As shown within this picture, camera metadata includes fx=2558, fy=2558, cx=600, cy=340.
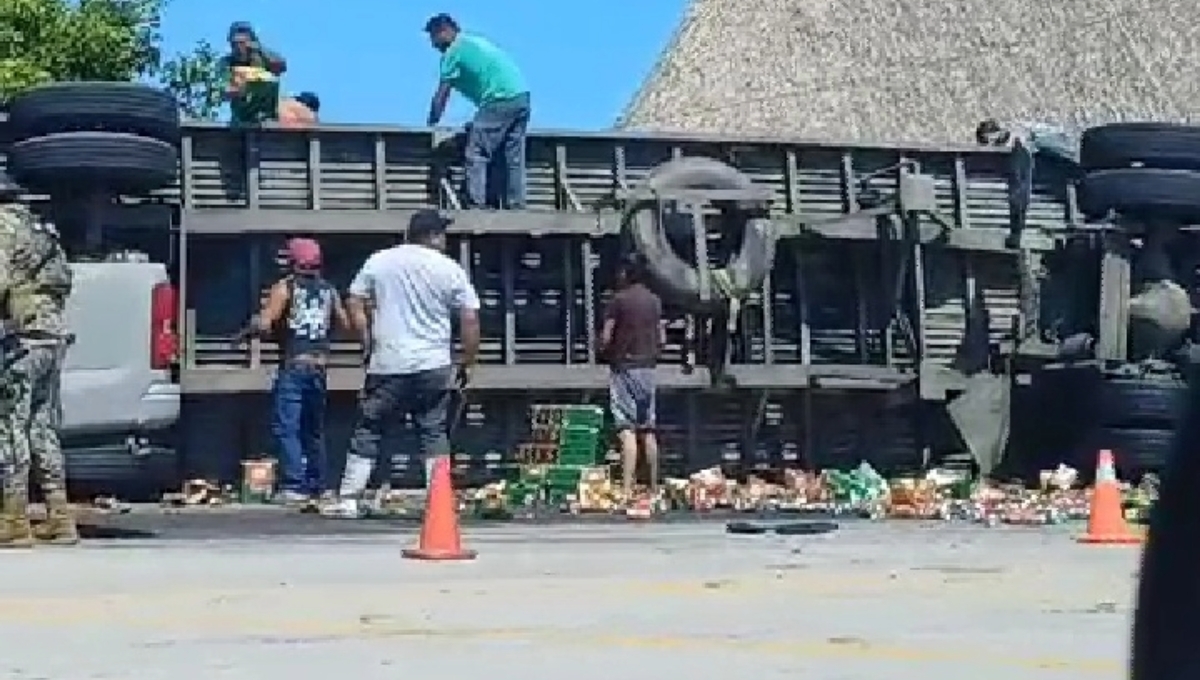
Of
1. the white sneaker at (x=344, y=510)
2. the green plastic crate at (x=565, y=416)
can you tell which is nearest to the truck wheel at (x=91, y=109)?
the white sneaker at (x=344, y=510)

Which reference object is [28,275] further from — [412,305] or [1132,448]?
[1132,448]

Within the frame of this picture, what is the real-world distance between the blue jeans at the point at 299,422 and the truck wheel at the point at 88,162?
5.05 feet

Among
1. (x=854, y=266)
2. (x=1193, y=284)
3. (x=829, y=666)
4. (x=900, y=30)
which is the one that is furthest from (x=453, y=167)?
(x=900, y=30)

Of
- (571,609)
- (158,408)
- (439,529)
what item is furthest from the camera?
(158,408)

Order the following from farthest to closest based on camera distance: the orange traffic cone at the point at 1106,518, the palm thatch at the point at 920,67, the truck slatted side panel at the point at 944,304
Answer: the palm thatch at the point at 920,67
the truck slatted side panel at the point at 944,304
the orange traffic cone at the point at 1106,518

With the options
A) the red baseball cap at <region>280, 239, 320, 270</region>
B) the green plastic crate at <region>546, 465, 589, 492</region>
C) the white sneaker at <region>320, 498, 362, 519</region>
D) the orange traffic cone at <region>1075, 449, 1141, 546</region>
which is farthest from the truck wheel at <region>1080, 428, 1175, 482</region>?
the white sneaker at <region>320, 498, 362, 519</region>

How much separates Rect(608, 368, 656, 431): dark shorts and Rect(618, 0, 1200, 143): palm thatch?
2113cm

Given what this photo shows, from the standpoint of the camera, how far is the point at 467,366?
14.7m

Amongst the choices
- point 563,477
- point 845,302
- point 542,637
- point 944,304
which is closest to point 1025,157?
point 944,304

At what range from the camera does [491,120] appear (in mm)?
17422

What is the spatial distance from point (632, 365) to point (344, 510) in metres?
2.85

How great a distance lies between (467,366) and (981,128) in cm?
729

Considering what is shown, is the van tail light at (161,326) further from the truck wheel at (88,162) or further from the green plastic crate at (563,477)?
the green plastic crate at (563,477)

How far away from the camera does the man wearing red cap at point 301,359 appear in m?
16.2
